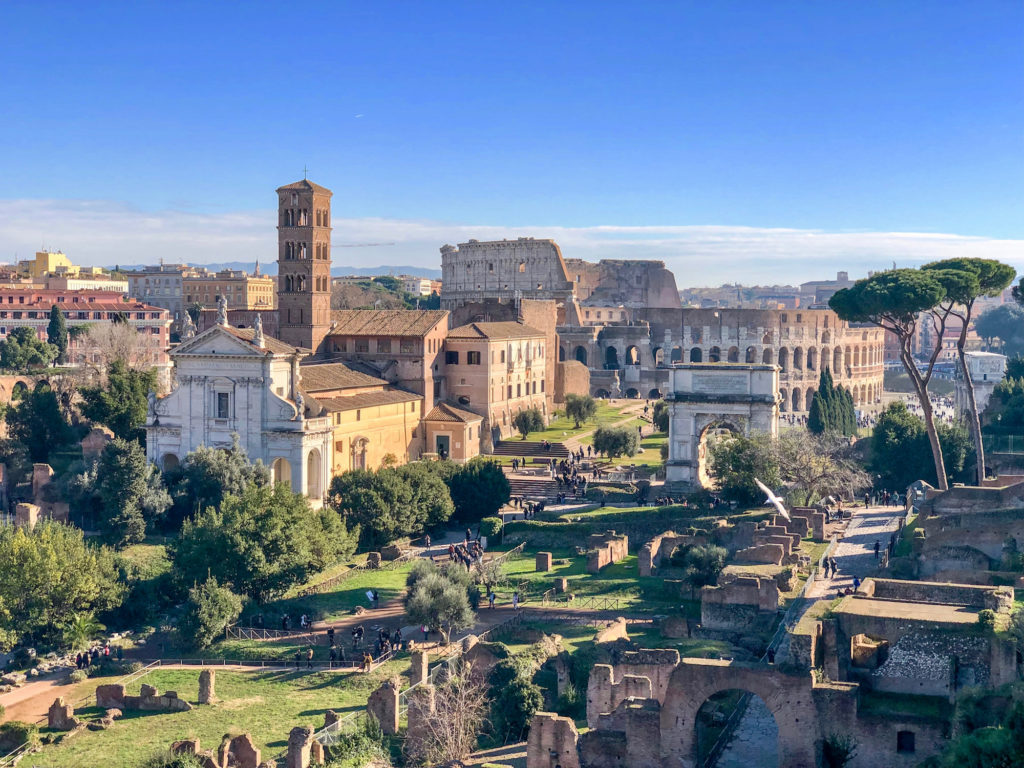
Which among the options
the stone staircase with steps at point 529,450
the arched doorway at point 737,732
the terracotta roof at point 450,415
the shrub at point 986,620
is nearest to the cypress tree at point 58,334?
the terracotta roof at point 450,415

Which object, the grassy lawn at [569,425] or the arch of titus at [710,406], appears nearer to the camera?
the arch of titus at [710,406]

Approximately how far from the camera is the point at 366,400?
53.2 meters

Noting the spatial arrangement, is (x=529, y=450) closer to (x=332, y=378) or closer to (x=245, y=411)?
(x=332, y=378)

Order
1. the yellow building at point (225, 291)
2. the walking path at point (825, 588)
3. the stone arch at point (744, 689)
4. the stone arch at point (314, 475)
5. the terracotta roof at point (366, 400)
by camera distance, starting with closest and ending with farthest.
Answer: the stone arch at point (744, 689), the walking path at point (825, 588), the stone arch at point (314, 475), the terracotta roof at point (366, 400), the yellow building at point (225, 291)

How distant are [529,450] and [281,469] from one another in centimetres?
1451

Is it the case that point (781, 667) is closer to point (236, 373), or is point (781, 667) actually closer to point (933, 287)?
point (933, 287)

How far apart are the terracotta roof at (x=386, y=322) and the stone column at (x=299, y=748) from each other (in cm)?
3430

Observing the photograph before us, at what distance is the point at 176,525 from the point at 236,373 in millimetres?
6417

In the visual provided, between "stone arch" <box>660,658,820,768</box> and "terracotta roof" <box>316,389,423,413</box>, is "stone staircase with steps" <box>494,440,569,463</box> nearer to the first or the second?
"terracotta roof" <box>316,389,423,413</box>

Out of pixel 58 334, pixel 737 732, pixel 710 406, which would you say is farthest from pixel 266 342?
pixel 58 334

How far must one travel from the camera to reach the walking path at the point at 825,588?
935 inches

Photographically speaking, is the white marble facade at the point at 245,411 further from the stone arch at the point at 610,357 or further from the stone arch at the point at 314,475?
the stone arch at the point at 610,357

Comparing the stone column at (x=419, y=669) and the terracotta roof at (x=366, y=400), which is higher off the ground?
the terracotta roof at (x=366, y=400)

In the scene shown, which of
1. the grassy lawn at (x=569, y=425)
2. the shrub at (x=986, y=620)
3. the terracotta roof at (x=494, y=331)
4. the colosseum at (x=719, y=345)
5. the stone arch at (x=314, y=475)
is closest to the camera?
the shrub at (x=986, y=620)
